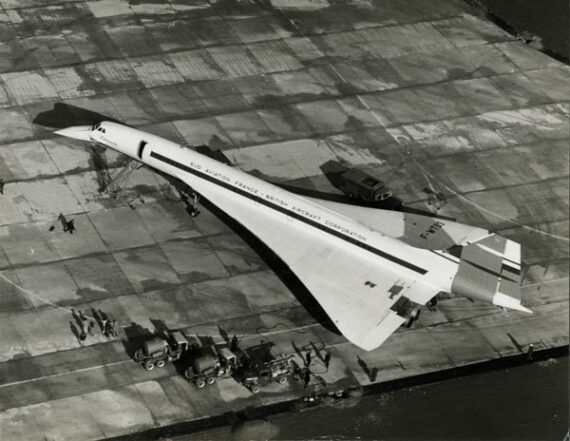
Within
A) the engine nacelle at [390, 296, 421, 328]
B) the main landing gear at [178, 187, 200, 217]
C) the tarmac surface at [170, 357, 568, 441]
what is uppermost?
the engine nacelle at [390, 296, 421, 328]

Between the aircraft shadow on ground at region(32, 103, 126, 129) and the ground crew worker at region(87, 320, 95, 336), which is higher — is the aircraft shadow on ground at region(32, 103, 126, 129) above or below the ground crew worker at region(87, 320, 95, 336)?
above

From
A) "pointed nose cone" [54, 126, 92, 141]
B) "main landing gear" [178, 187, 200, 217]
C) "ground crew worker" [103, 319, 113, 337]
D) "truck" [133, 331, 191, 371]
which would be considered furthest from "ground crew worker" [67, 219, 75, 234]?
"truck" [133, 331, 191, 371]

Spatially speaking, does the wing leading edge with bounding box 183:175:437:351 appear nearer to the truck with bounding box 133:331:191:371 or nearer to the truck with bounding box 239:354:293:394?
the truck with bounding box 239:354:293:394

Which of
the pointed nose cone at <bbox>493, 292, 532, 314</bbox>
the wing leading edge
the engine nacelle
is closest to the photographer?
the wing leading edge

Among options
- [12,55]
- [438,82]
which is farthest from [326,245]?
[12,55]

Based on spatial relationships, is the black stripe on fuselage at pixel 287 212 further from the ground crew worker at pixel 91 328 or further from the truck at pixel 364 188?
the ground crew worker at pixel 91 328

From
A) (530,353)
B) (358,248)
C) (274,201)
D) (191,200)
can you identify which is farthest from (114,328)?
(530,353)

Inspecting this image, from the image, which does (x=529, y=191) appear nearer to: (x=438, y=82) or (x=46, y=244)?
(x=438, y=82)

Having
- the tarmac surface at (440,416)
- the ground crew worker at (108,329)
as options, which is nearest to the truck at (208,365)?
the tarmac surface at (440,416)
